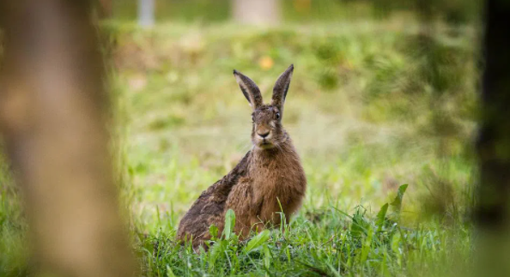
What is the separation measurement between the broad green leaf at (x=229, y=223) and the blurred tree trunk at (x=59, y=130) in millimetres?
1266

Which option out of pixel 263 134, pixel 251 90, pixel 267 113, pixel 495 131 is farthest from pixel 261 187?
pixel 495 131

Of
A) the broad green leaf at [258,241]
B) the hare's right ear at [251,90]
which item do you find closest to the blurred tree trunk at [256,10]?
the hare's right ear at [251,90]

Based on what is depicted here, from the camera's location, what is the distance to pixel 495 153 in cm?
229

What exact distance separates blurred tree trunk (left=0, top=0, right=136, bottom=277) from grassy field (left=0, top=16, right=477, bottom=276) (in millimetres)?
492

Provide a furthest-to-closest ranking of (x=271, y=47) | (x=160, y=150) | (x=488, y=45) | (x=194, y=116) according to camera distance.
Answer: (x=271, y=47)
(x=194, y=116)
(x=160, y=150)
(x=488, y=45)

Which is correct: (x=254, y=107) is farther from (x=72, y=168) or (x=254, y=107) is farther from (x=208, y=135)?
(x=208, y=135)

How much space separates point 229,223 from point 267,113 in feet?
2.51

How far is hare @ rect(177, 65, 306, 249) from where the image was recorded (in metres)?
4.10

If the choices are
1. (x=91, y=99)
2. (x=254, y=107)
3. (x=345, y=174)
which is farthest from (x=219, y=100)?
(x=91, y=99)

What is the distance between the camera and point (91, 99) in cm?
244

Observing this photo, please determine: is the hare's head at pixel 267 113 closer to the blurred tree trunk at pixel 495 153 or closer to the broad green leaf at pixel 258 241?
the broad green leaf at pixel 258 241

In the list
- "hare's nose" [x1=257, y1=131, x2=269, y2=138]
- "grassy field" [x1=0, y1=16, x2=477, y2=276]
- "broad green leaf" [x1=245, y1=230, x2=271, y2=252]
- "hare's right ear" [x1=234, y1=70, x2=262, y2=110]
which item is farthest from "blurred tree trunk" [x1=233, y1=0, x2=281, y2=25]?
"broad green leaf" [x1=245, y1=230, x2=271, y2=252]

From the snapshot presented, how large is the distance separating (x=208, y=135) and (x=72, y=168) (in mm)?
5507

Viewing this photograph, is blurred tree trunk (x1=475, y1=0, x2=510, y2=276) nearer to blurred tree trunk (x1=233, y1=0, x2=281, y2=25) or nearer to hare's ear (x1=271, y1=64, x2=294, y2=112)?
hare's ear (x1=271, y1=64, x2=294, y2=112)
